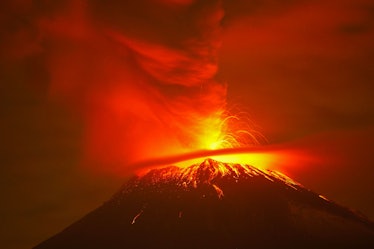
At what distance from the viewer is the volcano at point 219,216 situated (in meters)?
80.9

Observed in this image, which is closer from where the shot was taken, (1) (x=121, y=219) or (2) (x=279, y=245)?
(2) (x=279, y=245)

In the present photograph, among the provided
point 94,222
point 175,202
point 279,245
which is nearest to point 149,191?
point 175,202

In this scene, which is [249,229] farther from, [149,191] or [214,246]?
[149,191]

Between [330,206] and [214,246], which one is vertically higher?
[330,206]

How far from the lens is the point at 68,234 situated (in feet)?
307

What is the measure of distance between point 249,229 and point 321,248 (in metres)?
8.56

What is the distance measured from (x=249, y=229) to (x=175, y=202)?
1107 centimetres

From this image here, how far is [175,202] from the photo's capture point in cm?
8700

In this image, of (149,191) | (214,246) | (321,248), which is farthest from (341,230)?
(149,191)

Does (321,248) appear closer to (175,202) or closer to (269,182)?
(269,182)

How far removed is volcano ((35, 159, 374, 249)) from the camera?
80.9 metres

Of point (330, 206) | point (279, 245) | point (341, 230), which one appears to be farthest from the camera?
point (330, 206)

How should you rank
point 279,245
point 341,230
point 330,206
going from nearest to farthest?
point 279,245
point 341,230
point 330,206

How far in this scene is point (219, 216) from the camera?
84062mm
